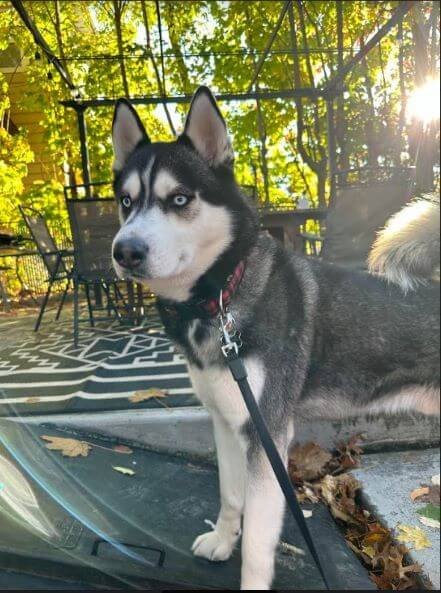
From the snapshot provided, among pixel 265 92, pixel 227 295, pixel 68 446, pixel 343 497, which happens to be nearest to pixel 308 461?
pixel 343 497

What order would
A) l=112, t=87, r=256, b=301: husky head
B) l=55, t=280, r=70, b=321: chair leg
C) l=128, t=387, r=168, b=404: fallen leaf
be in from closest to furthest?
1. l=112, t=87, r=256, b=301: husky head
2. l=55, t=280, r=70, b=321: chair leg
3. l=128, t=387, r=168, b=404: fallen leaf

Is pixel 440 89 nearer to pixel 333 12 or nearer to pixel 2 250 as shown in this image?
pixel 333 12

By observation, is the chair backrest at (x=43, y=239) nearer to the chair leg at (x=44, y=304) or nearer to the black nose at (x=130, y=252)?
the chair leg at (x=44, y=304)

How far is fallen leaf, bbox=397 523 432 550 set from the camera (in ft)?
2.76

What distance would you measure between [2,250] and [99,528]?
0.81 metres

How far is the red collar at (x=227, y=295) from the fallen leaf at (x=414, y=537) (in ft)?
2.17

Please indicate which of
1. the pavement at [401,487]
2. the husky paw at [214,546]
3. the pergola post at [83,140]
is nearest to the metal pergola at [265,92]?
the pergola post at [83,140]

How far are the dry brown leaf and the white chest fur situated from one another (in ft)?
1.03

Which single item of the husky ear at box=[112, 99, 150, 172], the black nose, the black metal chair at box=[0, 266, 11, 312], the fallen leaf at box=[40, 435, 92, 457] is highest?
the husky ear at box=[112, 99, 150, 172]

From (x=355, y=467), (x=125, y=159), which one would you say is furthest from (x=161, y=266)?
(x=355, y=467)

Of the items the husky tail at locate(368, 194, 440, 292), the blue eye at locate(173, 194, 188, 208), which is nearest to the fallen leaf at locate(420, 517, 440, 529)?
the husky tail at locate(368, 194, 440, 292)

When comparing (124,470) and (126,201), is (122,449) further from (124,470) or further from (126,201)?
(126,201)

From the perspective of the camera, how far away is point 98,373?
1.60m

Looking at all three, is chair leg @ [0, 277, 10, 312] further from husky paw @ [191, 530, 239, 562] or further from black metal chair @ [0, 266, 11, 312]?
husky paw @ [191, 530, 239, 562]
